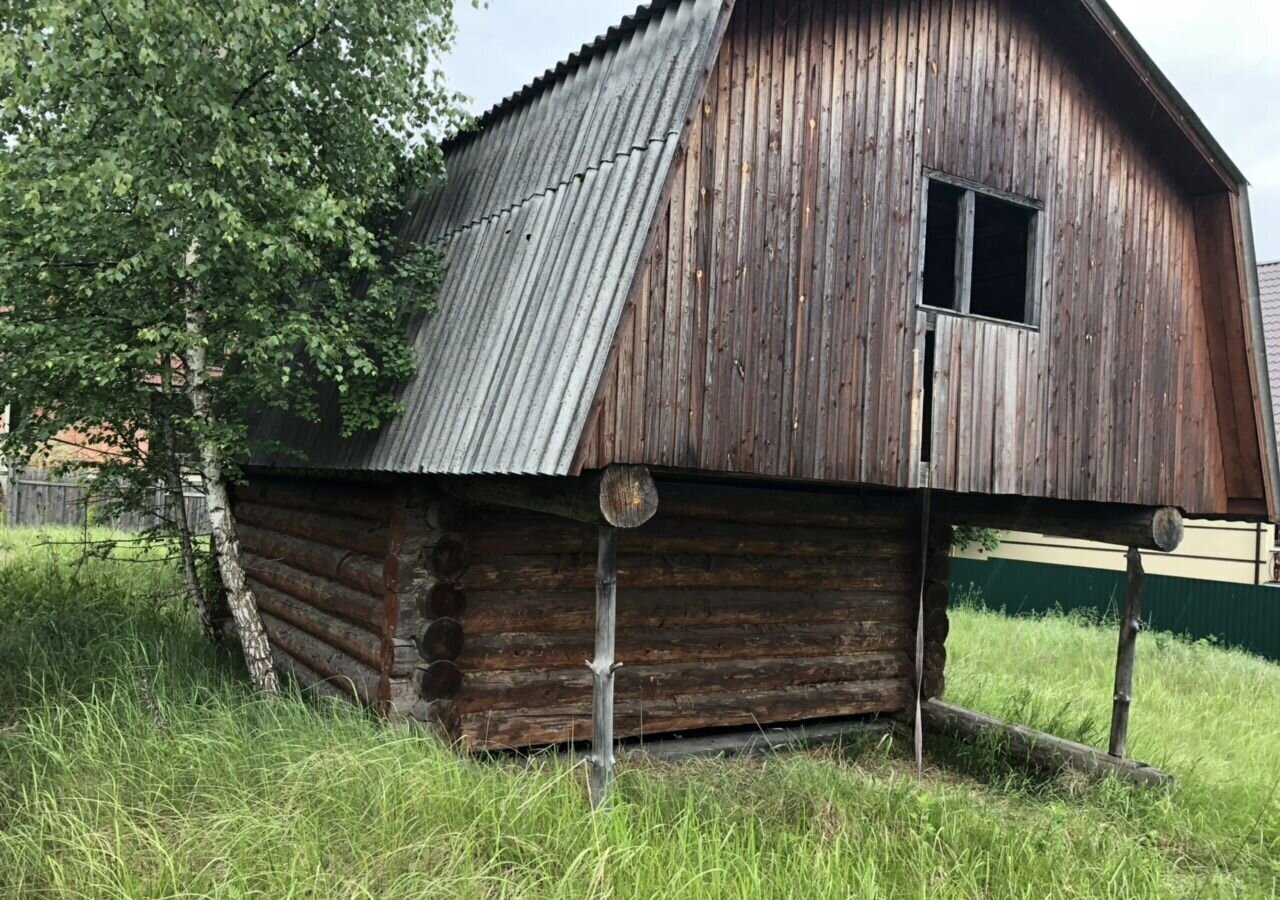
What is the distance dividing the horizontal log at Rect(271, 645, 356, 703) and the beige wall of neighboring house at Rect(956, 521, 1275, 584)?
11.8 m

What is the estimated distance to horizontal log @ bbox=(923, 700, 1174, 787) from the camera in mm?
7207

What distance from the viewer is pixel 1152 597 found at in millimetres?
16641

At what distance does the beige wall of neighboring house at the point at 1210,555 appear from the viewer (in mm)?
16281

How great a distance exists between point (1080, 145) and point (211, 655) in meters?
8.07

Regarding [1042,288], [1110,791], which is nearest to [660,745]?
[1110,791]

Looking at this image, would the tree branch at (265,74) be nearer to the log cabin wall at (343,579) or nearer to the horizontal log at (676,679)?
the log cabin wall at (343,579)

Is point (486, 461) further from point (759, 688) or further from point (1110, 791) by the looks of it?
point (1110, 791)

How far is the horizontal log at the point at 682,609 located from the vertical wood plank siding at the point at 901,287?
2130 mm

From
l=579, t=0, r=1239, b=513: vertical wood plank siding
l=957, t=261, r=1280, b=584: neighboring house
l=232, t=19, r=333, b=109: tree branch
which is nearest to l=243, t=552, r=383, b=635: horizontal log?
l=579, t=0, r=1239, b=513: vertical wood plank siding

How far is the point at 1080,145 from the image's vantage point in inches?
286

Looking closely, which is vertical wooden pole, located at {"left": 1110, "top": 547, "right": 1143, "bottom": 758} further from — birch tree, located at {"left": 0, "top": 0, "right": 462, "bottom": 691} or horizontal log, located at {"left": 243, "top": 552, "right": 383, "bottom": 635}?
birch tree, located at {"left": 0, "top": 0, "right": 462, "bottom": 691}

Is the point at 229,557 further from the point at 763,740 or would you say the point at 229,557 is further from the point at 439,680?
the point at 763,740

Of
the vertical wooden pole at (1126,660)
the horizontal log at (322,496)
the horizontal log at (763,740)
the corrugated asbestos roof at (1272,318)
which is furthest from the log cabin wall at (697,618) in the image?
the corrugated asbestos roof at (1272,318)

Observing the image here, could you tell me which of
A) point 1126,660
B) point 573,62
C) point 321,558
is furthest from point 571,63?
point 1126,660
